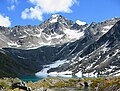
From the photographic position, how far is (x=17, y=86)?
133 metres

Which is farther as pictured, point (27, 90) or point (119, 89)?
point (27, 90)

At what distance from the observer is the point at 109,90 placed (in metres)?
135

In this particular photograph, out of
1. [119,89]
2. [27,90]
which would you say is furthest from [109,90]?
[27,90]

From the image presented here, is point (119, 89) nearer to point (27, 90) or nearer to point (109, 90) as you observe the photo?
point (109, 90)

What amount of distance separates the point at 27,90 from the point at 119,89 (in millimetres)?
36285

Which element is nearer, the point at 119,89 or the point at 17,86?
the point at 119,89

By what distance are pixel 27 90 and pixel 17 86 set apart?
7.56m

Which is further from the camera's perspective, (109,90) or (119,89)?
(109,90)

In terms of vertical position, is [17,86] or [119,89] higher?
[17,86]

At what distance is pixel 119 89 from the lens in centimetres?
11681

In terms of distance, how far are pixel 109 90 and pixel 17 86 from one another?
127 ft

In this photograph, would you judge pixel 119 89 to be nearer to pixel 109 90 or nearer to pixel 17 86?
pixel 109 90

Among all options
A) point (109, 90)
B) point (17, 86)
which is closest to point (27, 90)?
point (17, 86)

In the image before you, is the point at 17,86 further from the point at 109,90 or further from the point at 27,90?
the point at 109,90
